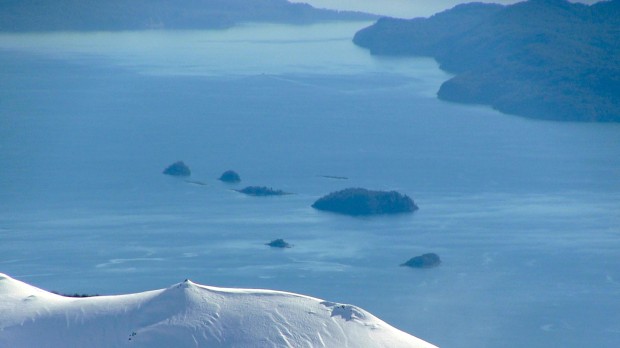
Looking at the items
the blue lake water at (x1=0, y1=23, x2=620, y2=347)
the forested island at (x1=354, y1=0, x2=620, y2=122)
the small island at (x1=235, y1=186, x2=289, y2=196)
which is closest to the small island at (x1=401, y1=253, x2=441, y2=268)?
the blue lake water at (x1=0, y1=23, x2=620, y2=347)

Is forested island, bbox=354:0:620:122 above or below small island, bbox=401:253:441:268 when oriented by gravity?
above

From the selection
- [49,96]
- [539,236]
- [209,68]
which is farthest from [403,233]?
[209,68]

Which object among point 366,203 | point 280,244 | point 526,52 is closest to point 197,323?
point 280,244

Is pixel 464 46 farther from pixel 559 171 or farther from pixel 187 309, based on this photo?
pixel 187 309

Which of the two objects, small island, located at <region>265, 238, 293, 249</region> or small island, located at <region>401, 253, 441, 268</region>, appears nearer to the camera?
small island, located at <region>401, 253, 441, 268</region>

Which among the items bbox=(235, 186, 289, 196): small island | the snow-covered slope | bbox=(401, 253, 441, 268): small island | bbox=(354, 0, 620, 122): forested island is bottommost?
bbox=(235, 186, 289, 196): small island

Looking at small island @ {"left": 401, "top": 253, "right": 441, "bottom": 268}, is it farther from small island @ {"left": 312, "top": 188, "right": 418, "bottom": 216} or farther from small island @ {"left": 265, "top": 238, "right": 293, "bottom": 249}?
small island @ {"left": 312, "top": 188, "right": 418, "bottom": 216}
